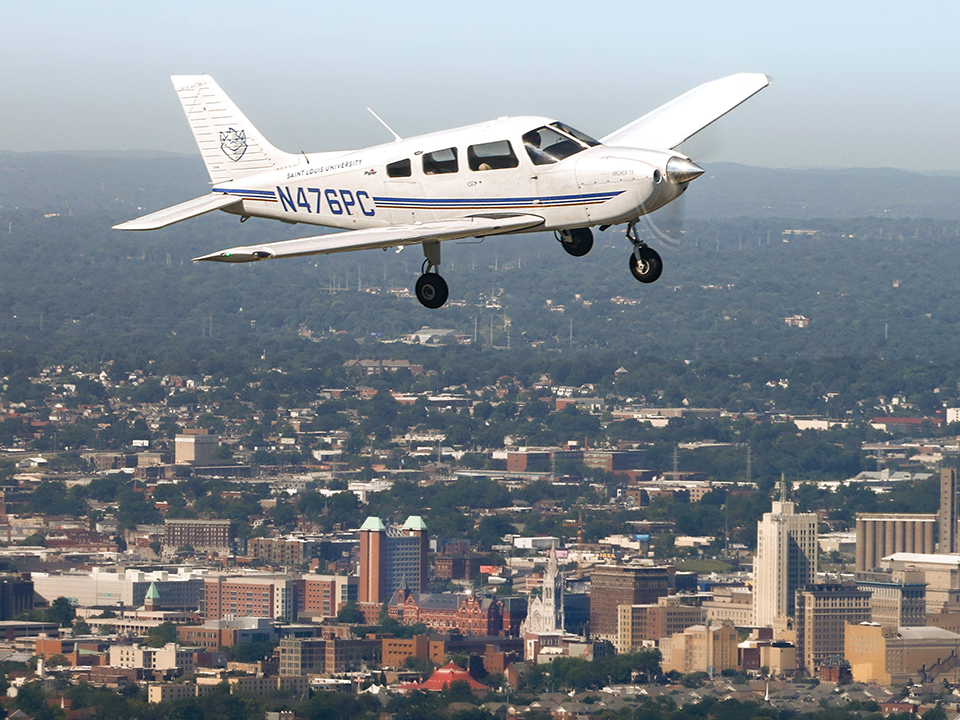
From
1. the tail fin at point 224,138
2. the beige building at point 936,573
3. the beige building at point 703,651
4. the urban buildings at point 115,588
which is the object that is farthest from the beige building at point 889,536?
the tail fin at point 224,138

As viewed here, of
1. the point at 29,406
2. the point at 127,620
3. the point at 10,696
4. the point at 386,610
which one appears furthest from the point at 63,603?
the point at 29,406

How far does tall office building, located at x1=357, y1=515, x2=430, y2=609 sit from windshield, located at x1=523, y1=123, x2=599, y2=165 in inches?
3957

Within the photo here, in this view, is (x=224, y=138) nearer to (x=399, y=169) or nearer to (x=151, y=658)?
(x=399, y=169)

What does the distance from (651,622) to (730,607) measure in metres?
7.44

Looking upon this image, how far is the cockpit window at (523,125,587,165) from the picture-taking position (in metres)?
20.5

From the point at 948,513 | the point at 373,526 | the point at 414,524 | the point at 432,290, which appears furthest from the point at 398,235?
the point at 948,513

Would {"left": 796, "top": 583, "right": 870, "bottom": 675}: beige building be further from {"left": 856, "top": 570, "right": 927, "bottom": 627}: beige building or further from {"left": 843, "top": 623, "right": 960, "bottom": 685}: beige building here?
{"left": 843, "top": 623, "right": 960, "bottom": 685}: beige building

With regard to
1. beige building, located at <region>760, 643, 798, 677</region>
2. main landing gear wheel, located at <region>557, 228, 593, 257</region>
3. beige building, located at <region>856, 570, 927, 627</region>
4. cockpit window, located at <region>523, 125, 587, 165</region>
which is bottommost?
beige building, located at <region>760, 643, 798, 677</region>

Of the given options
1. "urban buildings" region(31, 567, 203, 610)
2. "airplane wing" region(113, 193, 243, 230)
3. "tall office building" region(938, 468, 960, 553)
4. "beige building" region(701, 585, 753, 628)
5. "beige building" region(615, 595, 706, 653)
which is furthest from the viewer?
"tall office building" region(938, 468, 960, 553)

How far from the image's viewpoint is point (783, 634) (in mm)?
109750

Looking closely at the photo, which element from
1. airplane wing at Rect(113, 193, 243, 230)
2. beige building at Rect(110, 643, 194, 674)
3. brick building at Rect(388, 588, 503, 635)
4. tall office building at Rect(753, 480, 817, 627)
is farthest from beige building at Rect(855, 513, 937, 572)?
airplane wing at Rect(113, 193, 243, 230)

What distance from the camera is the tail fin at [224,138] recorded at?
2297cm

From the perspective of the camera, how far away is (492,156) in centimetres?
2045

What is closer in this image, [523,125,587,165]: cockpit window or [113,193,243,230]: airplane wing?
[113,193,243,230]: airplane wing
